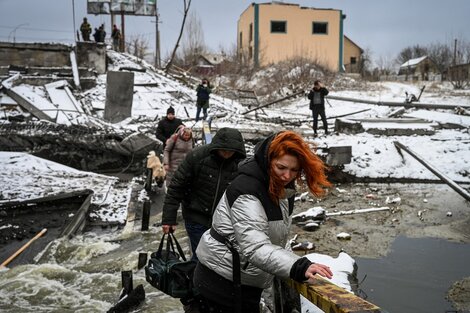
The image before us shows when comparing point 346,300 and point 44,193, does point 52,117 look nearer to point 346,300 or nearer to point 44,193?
point 44,193

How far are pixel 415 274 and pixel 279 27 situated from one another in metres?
37.3

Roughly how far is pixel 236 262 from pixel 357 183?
360 inches

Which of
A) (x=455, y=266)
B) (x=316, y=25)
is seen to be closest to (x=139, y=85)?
(x=455, y=266)

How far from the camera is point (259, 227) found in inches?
89.1

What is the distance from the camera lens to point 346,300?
200 cm

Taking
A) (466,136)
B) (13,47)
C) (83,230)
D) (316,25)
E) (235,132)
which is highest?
(316,25)

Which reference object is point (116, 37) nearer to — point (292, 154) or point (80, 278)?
point (80, 278)

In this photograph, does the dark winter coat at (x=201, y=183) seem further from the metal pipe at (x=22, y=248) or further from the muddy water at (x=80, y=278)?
the metal pipe at (x=22, y=248)

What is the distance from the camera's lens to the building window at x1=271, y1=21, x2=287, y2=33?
40.7 meters

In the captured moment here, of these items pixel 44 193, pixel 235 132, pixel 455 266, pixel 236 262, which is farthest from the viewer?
pixel 44 193

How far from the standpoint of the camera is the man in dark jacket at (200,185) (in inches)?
161

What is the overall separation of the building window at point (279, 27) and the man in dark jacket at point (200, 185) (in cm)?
3821

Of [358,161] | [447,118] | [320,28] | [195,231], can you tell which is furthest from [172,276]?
[320,28]

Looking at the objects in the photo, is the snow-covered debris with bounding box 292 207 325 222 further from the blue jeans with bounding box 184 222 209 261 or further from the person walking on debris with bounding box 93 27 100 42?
the person walking on debris with bounding box 93 27 100 42
